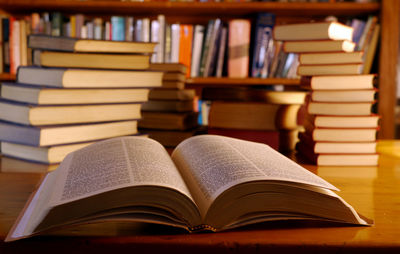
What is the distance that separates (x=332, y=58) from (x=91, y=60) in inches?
21.9

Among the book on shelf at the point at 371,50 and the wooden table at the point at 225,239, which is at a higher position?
the book on shelf at the point at 371,50

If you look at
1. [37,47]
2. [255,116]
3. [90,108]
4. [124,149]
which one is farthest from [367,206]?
[37,47]

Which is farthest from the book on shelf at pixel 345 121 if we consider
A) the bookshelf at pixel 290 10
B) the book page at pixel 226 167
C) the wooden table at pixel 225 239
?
the bookshelf at pixel 290 10

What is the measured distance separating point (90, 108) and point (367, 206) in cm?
66

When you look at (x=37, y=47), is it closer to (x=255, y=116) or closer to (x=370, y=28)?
(x=255, y=116)

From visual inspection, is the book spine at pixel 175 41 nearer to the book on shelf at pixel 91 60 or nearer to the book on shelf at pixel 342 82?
the book on shelf at pixel 91 60

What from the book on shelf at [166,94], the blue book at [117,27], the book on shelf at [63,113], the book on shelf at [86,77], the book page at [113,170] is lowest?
the book page at [113,170]

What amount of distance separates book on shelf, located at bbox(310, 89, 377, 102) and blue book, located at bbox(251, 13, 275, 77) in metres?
1.13

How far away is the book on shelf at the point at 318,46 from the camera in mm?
979

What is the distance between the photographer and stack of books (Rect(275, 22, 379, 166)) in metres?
0.96

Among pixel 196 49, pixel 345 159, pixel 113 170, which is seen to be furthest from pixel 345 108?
pixel 196 49

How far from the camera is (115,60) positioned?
1.06 metres

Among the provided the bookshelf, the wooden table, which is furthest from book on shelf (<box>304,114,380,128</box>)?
the bookshelf

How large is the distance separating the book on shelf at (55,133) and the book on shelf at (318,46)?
0.46m
